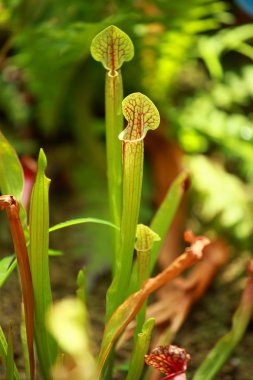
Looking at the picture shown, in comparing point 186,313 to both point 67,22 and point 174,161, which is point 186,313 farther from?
point 67,22

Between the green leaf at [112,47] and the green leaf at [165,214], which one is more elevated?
the green leaf at [112,47]

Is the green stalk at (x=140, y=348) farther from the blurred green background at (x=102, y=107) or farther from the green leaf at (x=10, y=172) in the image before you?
the blurred green background at (x=102, y=107)

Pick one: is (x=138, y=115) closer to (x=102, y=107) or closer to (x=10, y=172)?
(x=10, y=172)

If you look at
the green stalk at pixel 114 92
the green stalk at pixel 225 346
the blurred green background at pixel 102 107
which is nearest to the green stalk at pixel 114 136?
the green stalk at pixel 114 92

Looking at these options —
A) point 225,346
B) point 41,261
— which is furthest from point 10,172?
point 225,346

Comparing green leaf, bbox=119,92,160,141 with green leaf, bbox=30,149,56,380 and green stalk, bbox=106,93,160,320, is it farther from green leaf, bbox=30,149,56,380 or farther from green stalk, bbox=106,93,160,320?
green leaf, bbox=30,149,56,380

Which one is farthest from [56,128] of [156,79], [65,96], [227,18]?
[227,18]
